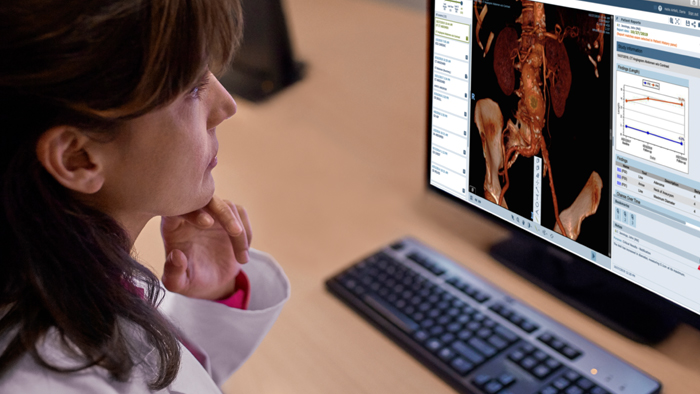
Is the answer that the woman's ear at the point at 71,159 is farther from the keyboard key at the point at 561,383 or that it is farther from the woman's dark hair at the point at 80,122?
the keyboard key at the point at 561,383

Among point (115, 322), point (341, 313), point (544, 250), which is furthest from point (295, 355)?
point (544, 250)

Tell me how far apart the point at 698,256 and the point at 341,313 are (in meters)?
0.40

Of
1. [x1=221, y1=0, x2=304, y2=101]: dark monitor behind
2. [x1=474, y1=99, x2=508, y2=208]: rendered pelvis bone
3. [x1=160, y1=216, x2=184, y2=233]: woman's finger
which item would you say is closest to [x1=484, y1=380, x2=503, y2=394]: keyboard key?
[x1=474, y1=99, x2=508, y2=208]: rendered pelvis bone

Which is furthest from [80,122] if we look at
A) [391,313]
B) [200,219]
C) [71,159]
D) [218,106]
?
[391,313]

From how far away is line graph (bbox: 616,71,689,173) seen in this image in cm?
52

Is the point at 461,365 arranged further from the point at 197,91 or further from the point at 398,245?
the point at 197,91

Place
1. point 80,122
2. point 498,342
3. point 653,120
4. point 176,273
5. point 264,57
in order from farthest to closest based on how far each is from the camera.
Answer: point 264,57, point 176,273, point 498,342, point 653,120, point 80,122

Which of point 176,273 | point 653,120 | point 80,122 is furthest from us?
point 176,273

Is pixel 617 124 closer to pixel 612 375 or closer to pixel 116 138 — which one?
pixel 612 375

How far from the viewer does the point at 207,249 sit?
81 cm

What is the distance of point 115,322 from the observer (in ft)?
1.65

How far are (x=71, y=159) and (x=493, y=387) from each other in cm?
44

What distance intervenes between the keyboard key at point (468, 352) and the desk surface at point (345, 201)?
40mm

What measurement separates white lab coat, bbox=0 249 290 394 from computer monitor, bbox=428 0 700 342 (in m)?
0.29
